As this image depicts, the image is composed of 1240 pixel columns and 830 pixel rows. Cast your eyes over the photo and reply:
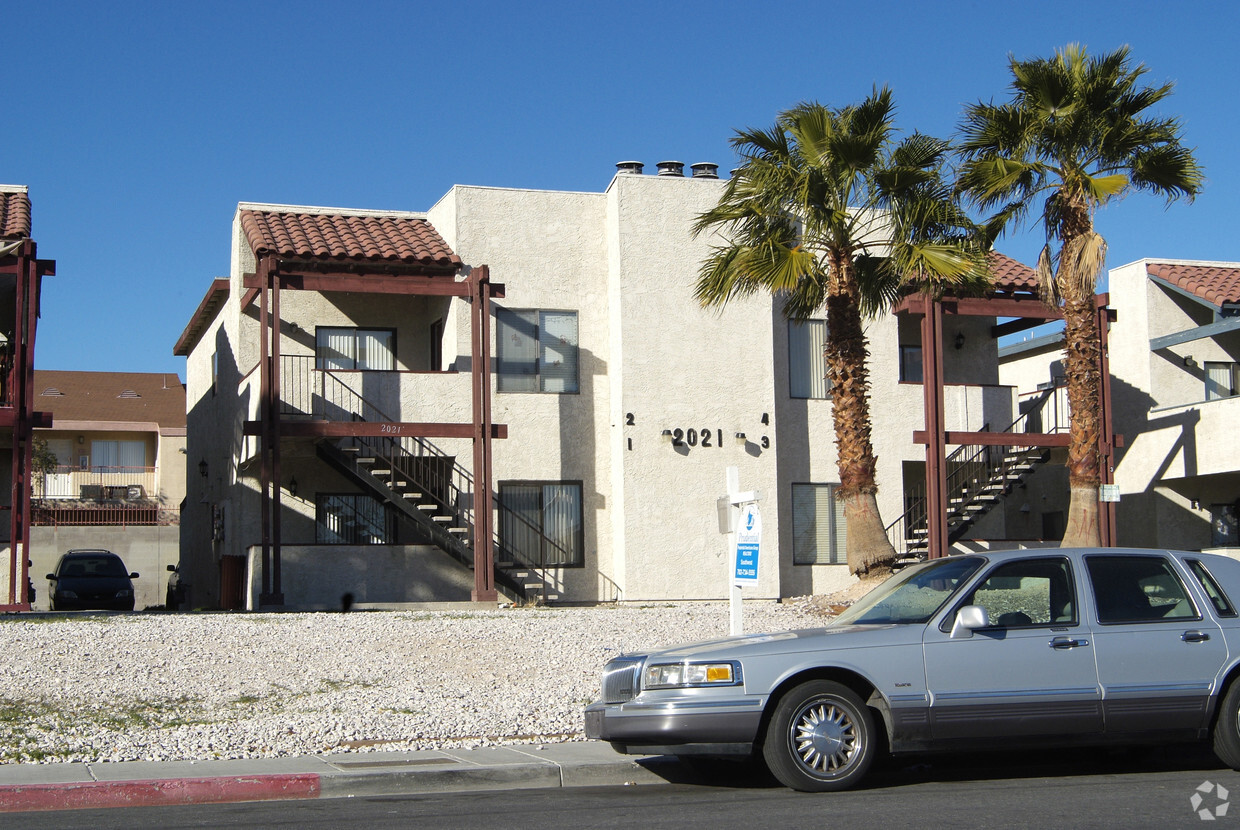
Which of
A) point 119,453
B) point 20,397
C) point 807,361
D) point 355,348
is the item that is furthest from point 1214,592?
point 119,453

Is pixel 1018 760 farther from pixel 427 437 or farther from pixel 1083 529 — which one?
pixel 427 437

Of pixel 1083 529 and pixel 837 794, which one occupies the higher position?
pixel 1083 529

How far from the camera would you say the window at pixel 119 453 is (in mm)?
44844

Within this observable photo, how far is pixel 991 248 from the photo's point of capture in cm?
2016

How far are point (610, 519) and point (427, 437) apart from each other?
3.63 m

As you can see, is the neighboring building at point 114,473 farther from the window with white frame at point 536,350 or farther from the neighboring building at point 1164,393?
the neighboring building at point 1164,393

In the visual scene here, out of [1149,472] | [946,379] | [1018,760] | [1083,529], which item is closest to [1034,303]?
[946,379]

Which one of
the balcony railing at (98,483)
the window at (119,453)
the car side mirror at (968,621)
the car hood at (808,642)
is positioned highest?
the window at (119,453)

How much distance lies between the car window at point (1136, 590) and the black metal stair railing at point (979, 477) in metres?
14.5

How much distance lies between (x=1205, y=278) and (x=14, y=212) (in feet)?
70.9

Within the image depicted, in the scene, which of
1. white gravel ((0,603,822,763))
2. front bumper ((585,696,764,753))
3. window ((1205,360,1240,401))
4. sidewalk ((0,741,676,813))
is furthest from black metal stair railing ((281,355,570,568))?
window ((1205,360,1240,401))

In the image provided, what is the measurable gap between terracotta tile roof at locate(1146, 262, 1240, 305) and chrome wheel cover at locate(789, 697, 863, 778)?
2002 centimetres

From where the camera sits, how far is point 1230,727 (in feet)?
29.0

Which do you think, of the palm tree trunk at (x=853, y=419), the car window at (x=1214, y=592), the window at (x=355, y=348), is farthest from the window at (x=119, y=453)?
the car window at (x=1214, y=592)
